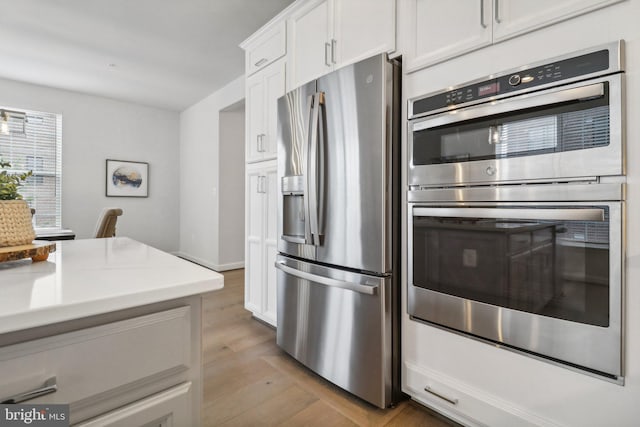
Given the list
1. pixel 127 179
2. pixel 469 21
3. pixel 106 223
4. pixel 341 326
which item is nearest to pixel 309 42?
pixel 469 21

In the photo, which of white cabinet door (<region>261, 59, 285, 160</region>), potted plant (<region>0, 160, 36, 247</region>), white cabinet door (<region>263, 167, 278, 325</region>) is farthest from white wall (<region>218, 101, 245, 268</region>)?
potted plant (<region>0, 160, 36, 247</region>)

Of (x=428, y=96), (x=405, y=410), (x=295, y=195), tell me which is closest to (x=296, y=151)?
(x=295, y=195)

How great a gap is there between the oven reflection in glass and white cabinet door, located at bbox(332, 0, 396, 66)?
3.14 ft

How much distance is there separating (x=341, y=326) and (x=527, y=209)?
1.05 meters

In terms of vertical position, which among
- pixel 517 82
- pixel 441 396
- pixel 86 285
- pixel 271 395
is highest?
pixel 517 82

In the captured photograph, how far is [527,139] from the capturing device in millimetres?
1195

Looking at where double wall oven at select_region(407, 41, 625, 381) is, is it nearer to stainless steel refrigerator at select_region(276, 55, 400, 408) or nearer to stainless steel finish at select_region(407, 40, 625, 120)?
stainless steel finish at select_region(407, 40, 625, 120)

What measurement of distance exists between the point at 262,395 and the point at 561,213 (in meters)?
1.67

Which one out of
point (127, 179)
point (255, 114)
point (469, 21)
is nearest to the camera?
point (469, 21)

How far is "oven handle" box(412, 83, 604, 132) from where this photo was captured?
1.05 meters

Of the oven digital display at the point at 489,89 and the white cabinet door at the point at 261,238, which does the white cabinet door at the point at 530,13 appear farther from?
the white cabinet door at the point at 261,238

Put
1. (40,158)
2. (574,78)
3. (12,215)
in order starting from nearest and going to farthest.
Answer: (12,215) < (574,78) < (40,158)

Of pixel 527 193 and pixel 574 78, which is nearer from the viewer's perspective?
pixel 574 78

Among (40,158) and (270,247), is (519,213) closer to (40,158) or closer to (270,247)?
(270,247)
